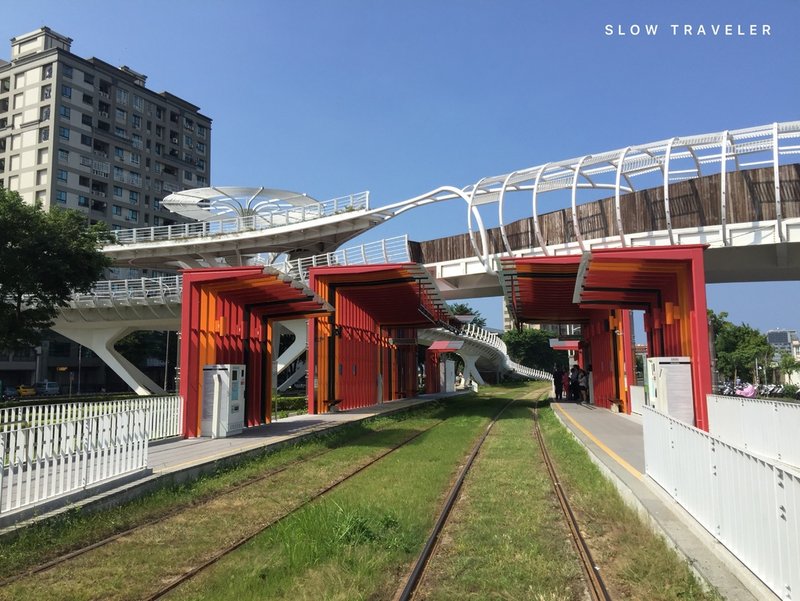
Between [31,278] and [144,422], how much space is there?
24.2 metres

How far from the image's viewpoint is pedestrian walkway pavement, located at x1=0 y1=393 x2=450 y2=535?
7.49m

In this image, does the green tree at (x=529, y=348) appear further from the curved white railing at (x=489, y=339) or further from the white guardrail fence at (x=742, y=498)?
the white guardrail fence at (x=742, y=498)

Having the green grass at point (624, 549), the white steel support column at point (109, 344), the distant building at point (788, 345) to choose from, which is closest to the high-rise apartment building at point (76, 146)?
the white steel support column at point (109, 344)

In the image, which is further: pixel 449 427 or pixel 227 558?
pixel 449 427

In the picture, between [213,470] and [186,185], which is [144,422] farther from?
[186,185]

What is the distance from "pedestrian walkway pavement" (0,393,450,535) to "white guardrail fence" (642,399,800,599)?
7.02 meters

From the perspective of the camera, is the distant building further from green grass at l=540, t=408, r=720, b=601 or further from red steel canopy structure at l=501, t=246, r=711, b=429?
green grass at l=540, t=408, r=720, b=601

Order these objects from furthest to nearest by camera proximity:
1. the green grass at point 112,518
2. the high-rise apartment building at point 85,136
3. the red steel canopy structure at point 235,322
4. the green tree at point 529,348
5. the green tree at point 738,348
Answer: the green tree at point 529,348 < the high-rise apartment building at point 85,136 < the green tree at point 738,348 < the red steel canopy structure at point 235,322 < the green grass at point 112,518

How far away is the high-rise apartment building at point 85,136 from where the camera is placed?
68.8 m

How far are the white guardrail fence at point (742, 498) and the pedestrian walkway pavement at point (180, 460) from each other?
7.02 m

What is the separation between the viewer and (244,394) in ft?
54.5

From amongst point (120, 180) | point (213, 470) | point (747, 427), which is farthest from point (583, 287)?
point (120, 180)

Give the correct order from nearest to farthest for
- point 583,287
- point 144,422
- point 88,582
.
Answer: point 88,582 → point 144,422 → point 583,287

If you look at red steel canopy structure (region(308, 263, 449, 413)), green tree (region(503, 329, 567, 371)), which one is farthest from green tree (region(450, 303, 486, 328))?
→ red steel canopy structure (region(308, 263, 449, 413))
